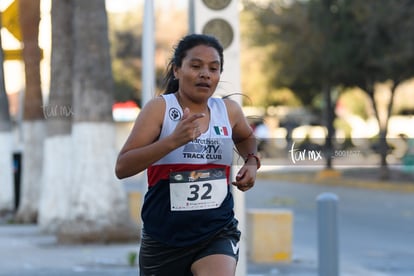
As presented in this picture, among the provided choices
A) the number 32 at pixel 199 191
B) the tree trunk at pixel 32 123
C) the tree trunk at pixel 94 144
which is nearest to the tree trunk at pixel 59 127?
the tree trunk at pixel 94 144

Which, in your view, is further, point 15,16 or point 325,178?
point 325,178

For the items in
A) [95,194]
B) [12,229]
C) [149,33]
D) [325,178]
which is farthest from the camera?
[325,178]

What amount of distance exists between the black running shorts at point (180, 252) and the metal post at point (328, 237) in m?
3.11

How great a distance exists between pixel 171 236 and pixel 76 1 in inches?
375

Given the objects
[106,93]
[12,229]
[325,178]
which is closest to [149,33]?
[106,93]

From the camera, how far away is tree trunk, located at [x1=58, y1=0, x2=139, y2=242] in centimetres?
1352

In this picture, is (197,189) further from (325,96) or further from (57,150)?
(325,96)

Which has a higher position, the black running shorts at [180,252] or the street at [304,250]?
the black running shorts at [180,252]

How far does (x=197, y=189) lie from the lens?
4715mm

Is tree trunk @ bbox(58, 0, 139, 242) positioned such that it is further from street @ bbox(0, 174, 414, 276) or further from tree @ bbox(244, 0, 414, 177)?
tree @ bbox(244, 0, 414, 177)

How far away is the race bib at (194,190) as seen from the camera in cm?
470

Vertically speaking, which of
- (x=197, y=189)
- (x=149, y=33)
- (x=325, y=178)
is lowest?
(x=325, y=178)

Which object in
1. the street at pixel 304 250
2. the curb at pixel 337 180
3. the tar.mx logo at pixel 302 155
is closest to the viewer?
the tar.mx logo at pixel 302 155

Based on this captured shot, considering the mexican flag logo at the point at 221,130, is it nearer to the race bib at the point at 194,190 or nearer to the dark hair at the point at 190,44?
the race bib at the point at 194,190
